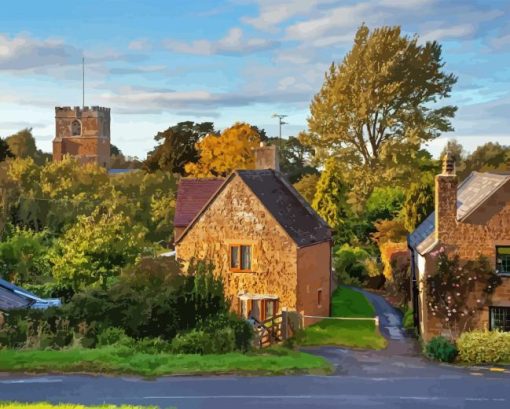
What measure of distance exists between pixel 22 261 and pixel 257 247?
17683 mm

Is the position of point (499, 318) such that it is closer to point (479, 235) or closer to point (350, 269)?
point (479, 235)

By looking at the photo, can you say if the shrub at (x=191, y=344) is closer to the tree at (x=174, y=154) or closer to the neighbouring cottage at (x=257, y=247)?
the neighbouring cottage at (x=257, y=247)

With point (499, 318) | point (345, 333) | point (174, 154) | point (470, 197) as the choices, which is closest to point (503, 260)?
point (499, 318)

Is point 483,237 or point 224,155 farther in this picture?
point 224,155

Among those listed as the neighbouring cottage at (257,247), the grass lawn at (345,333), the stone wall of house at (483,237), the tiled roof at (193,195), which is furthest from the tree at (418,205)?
the stone wall of house at (483,237)

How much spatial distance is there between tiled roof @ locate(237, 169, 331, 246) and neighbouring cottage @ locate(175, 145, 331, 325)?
7 centimetres

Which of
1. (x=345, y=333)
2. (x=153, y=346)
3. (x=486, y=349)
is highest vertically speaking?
(x=153, y=346)

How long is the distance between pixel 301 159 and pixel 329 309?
212 feet

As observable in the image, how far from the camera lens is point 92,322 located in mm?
28875

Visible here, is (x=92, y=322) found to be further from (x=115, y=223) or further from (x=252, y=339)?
(x=115, y=223)

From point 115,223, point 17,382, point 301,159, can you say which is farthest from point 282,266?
point 301,159

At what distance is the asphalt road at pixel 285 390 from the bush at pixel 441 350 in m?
2.56

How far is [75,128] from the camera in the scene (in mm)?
124188

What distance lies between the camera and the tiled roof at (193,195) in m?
45.3
